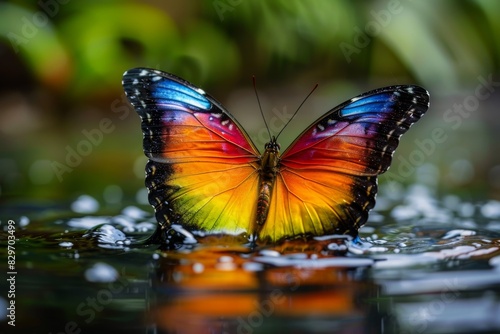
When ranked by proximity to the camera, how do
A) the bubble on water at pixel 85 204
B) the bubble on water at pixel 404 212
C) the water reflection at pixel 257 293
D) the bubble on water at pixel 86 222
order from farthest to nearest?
the bubble on water at pixel 85 204
the bubble on water at pixel 404 212
the bubble on water at pixel 86 222
the water reflection at pixel 257 293

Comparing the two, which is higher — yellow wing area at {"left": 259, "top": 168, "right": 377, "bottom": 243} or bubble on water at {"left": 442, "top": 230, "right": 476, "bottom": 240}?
yellow wing area at {"left": 259, "top": 168, "right": 377, "bottom": 243}

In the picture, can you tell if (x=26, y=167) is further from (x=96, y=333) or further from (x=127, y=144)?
(x=96, y=333)

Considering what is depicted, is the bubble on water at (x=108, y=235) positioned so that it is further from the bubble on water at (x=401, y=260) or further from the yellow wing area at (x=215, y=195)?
the bubble on water at (x=401, y=260)

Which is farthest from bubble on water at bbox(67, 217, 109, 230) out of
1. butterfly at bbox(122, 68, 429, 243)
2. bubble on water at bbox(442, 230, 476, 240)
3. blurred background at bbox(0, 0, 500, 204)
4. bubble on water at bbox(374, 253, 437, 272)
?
blurred background at bbox(0, 0, 500, 204)

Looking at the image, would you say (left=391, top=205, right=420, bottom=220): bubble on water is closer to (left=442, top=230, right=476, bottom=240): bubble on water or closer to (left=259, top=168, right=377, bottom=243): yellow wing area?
(left=442, top=230, right=476, bottom=240): bubble on water

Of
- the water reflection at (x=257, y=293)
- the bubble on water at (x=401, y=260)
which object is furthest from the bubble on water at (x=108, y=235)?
the bubble on water at (x=401, y=260)

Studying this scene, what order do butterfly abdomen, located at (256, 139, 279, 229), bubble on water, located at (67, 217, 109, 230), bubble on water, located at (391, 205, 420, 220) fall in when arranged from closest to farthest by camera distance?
butterfly abdomen, located at (256, 139, 279, 229), bubble on water, located at (67, 217, 109, 230), bubble on water, located at (391, 205, 420, 220)

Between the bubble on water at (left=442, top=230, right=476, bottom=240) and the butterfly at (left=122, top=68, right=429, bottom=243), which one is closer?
the butterfly at (left=122, top=68, right=429, bottom=243)
